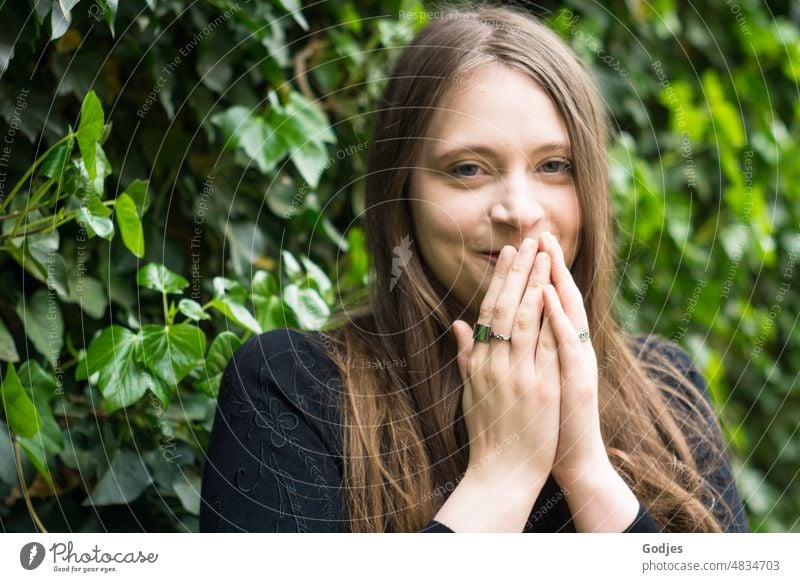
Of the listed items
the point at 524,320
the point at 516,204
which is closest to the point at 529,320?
the point at 524,320

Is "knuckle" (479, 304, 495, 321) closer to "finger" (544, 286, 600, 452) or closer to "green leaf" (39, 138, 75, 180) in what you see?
"finger" (544, 286, 600, 452)

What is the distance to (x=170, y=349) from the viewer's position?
93 centimetres

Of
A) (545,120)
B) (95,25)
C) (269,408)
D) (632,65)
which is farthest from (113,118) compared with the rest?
(632,65)

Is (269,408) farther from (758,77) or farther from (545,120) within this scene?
(758,77)

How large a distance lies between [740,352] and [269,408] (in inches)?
54.9

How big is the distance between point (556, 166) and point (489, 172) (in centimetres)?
9

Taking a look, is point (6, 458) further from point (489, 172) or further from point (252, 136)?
point (489, 172)

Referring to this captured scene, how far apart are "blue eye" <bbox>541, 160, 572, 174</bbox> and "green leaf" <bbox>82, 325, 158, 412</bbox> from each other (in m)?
0.50

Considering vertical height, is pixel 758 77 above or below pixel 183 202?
above

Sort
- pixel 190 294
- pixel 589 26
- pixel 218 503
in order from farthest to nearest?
pixel 589 26 < pixel 190 294 < pixel 218 503

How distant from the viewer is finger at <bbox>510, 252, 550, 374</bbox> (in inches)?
35.4

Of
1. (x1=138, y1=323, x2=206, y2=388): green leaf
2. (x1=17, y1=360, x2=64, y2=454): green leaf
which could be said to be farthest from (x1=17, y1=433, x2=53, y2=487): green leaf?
(x1=138, y1=323, x2=206, y2=388): green leaf

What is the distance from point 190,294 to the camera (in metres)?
1.14

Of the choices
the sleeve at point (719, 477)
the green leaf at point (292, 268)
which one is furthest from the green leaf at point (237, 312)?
the sleeve at point (719, 477)
